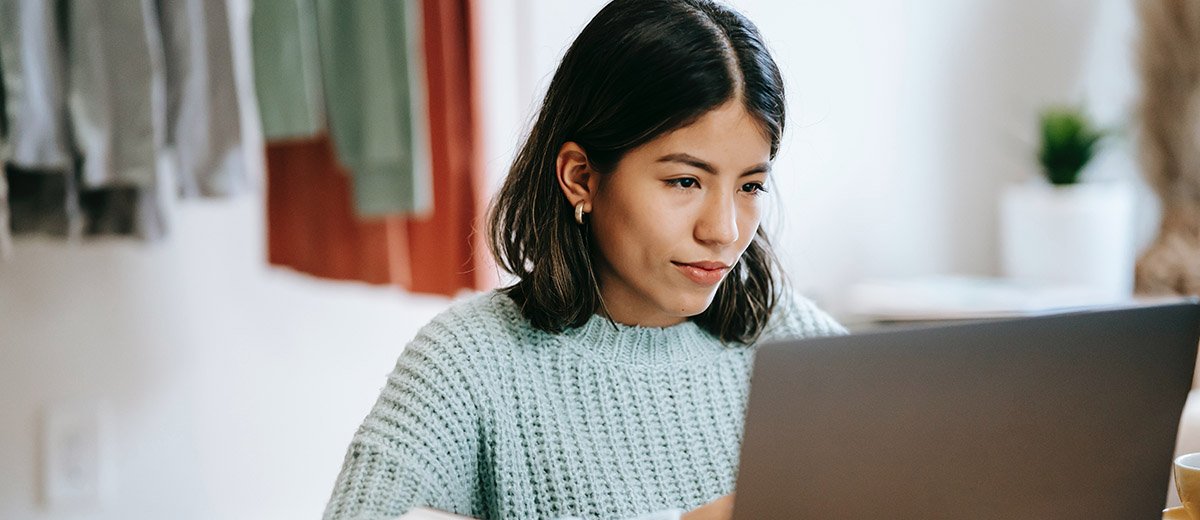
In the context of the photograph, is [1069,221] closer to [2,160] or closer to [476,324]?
[476,324]

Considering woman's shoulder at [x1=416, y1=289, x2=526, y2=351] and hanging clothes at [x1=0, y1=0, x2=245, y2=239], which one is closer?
woman's shoulder at [x1=416, y1=289, x2=526, y2=351]

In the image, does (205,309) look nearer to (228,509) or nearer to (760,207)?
(228,509)

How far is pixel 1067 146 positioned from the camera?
2.66 metres

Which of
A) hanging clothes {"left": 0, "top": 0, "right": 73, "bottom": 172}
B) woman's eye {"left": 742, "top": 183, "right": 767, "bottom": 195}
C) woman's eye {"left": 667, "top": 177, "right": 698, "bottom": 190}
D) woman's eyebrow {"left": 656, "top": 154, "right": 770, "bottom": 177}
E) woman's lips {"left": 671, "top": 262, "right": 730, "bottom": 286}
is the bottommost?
woman's lips {"left": 671, "top": 262, "right": 730, "bottom": 286}

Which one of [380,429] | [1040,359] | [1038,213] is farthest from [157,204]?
[1038,213]

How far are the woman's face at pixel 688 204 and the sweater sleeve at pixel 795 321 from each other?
0.20 m

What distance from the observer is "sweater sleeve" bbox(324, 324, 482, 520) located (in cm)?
89

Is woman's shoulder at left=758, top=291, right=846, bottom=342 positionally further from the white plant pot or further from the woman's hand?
the white plant pot

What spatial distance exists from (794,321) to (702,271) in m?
0.26

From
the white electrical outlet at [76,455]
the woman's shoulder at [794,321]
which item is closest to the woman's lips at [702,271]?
the woman's shoulder at [794,321]

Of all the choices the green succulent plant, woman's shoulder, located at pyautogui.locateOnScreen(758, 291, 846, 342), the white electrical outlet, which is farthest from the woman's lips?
the green succulent plant

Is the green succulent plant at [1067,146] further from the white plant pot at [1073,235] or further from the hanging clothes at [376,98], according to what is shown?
the hanging clothes at [376,98]

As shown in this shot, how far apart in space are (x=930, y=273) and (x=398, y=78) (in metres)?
1.68

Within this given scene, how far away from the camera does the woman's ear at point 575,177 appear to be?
101cm
